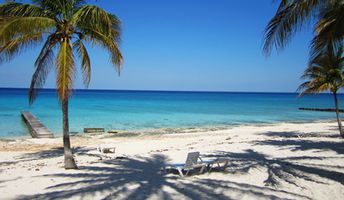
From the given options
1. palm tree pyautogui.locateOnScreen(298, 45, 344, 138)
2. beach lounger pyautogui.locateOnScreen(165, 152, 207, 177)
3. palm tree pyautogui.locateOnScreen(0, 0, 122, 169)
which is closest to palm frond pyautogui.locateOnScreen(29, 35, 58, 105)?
palm tree pyautogui.locateOnScreen(0, 0, 122, 169)

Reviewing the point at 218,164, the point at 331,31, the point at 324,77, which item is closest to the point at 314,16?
the point at 331,31

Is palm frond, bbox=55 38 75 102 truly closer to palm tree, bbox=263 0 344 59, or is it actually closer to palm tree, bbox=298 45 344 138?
palm tree, bbox=263 0 344 59

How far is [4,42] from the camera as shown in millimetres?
7199

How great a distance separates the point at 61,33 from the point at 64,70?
1.30m

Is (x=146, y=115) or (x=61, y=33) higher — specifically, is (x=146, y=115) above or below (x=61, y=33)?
below

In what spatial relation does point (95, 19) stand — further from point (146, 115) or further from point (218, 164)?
→ point (146, 115)

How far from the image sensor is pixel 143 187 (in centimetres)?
638

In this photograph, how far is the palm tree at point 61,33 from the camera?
7.16 metres

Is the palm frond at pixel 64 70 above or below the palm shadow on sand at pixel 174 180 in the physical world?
above

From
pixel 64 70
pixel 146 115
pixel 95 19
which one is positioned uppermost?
pixel 95 19

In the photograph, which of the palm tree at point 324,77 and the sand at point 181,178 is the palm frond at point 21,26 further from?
the palm tree at point 324,77

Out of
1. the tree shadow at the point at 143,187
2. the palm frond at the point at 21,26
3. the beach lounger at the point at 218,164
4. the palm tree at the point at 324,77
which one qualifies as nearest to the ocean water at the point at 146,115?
the palm frond at the point at 21,26

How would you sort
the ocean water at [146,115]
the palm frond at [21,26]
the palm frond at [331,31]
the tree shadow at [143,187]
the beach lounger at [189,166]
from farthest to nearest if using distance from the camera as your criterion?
the ocean water at [146,115]
the beach lounger at [189,166]
the palm frond at [21,26]
the palm frond at [331,31]
the tree shadow at [143,187]

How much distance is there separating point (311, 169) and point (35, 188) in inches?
248
